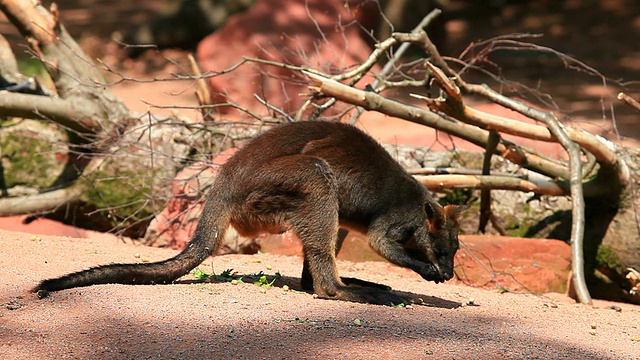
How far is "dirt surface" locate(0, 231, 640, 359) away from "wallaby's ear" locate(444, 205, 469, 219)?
0.66 m

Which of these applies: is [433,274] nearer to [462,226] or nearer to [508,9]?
[462,226]

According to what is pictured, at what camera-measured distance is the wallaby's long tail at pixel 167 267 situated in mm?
5199

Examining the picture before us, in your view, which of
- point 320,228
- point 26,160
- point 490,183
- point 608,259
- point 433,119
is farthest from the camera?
point 26,160

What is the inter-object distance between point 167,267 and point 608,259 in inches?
195

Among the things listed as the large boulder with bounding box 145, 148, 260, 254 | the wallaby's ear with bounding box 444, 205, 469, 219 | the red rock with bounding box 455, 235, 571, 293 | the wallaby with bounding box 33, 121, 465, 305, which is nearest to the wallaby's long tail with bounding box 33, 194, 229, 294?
the wallaby with bounding box 33, 121, 465, 305

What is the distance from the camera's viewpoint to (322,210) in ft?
18.8

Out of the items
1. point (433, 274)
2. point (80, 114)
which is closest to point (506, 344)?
point (433, 274)

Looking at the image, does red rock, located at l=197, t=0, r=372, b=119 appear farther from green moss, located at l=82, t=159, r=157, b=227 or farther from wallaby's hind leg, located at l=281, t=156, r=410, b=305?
wallaby's hind leg, located at l=281, t=156, r=410, b=305

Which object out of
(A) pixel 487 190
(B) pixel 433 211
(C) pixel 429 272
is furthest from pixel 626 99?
(C) pixel 429 272

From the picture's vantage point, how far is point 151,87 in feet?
53.0

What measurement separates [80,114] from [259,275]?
4.25 m

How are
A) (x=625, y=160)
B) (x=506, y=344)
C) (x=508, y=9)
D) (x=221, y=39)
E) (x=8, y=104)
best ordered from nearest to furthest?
1. (x=506, y=344)
2. (x=625, y=160)
3. (x=8, y=104)
4. (x=221, y=39)
5. (x=508, y=9)

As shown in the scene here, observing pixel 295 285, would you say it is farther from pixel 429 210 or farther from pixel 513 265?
pixel 513 265

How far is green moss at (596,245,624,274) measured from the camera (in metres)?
8.43
